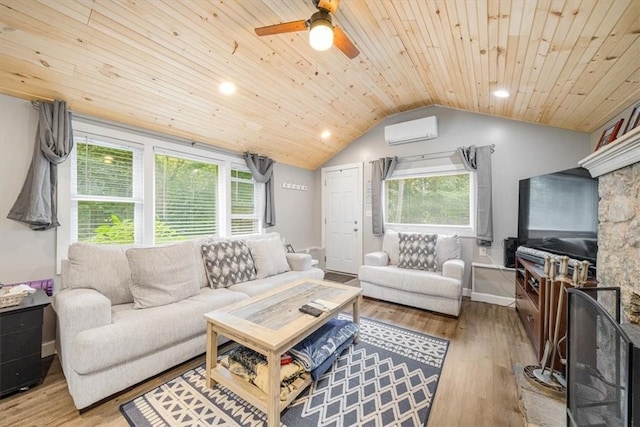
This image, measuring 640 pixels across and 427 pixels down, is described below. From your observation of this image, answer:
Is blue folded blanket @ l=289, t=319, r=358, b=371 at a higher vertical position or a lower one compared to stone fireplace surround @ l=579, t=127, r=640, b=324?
lower

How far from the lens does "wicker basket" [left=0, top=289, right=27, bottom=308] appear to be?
5.33ft

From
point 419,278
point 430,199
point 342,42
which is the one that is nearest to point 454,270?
point 419,278

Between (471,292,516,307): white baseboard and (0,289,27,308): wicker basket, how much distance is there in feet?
15.1

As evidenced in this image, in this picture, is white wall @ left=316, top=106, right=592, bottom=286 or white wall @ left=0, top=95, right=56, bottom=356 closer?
white wall @ left=0, top=95, right=56, bottom=356

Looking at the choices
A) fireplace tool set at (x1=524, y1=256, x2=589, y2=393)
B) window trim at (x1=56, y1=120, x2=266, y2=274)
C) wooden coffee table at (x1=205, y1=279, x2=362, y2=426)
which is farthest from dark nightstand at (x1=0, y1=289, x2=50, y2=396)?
fireplace tool set at (x1=524, y1=256, x2=589, y2=393)

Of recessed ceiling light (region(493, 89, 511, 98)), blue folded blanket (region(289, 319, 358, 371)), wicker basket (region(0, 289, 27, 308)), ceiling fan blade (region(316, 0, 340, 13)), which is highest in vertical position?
recessed ceiling light (region(493, 89, 511, 98))

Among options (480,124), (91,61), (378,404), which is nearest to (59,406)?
(378,404)

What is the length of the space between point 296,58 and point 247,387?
279cm

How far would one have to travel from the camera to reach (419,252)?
3.47 meters

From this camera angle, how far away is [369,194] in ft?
15.1

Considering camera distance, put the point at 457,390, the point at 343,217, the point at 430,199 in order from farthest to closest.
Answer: the point at 343,217 → the point at 430,199 → the point at 457,390

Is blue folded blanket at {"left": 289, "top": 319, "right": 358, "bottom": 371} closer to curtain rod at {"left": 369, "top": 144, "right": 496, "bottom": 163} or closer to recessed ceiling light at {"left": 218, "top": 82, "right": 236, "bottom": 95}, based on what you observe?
recessed ceiling light at {"left": 218, "top": 82, "right": 236, "bottom": 95}

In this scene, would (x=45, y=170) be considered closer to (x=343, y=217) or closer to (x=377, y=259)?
(x=377, y=259)

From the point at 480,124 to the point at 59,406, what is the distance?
197 inches
